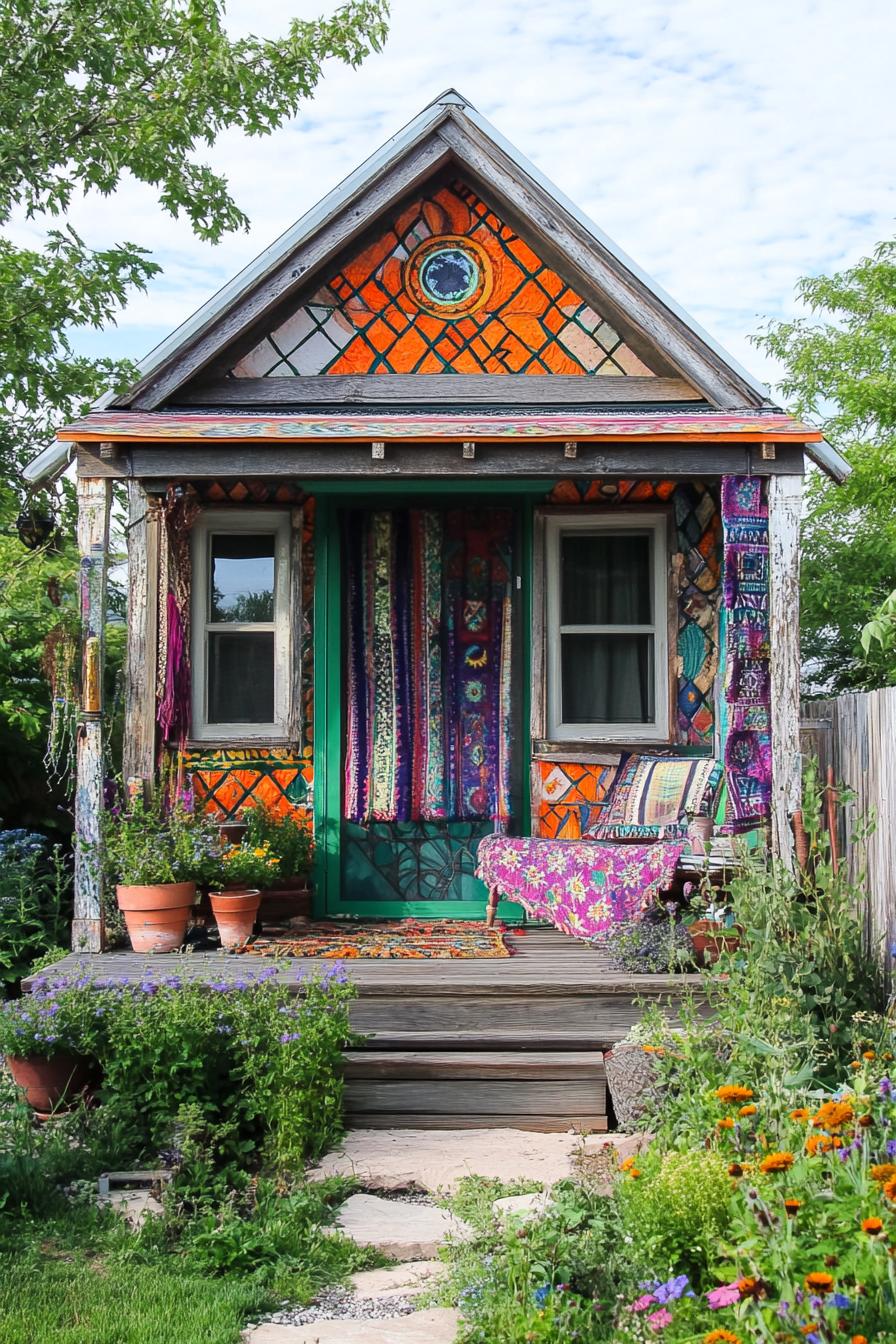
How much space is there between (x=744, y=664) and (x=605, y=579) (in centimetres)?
146

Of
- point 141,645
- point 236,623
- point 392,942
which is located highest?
point 236,623

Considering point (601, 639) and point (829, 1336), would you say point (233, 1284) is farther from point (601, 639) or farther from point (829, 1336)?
point (601, 639)

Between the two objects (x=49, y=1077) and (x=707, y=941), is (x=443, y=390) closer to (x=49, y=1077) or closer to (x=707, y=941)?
(x=707, y=941)

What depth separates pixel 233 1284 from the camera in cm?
355

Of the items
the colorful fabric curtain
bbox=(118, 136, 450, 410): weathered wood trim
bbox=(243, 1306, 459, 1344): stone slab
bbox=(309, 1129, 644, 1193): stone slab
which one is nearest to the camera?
bbox=(243, 1306, 459, 1344): stone slab

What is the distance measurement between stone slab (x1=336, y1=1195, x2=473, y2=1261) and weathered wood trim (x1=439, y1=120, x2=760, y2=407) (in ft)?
14.2

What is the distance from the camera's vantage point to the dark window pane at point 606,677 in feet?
24.3

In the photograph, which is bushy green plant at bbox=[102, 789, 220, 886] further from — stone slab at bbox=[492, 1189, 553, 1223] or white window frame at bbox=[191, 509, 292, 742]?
stone slab at bbox=[492, 1189, 553, 1223]

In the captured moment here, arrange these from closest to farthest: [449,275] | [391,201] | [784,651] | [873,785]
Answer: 1. [873,785]
2. [784,651]
3. [391,201]
4. [449,275]

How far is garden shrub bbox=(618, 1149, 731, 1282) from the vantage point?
3088 mm

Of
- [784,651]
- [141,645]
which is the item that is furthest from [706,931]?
[141,645]

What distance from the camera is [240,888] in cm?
648

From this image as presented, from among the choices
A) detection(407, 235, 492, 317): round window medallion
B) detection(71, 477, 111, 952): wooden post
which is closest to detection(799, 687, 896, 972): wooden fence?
detection(407, 235, 492, 317): round window medallion

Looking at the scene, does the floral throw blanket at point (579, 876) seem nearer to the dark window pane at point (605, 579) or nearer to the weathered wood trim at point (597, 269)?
the dark window pane at point (605, 579)
